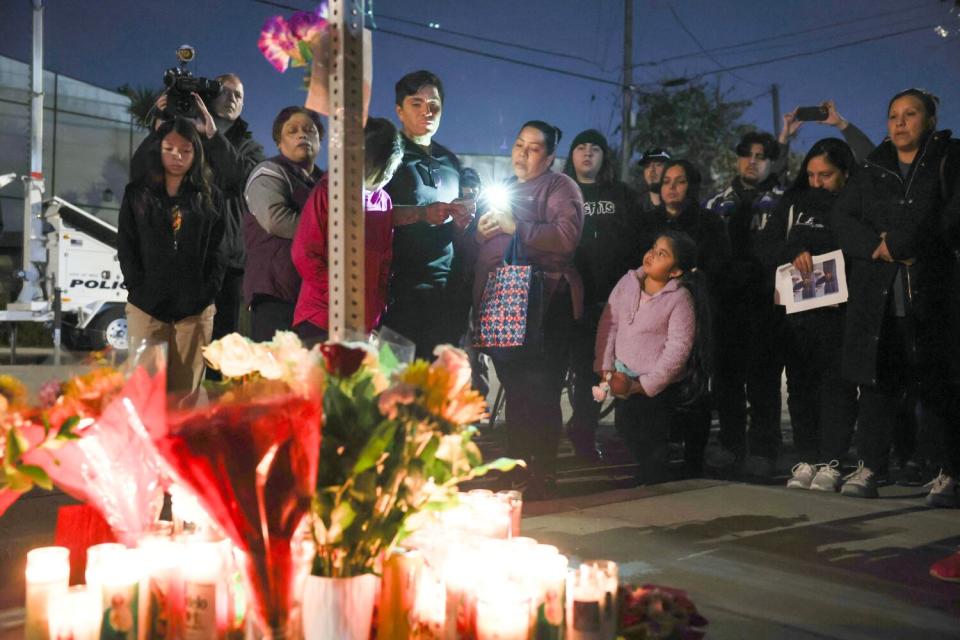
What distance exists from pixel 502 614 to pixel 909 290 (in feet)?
11.0

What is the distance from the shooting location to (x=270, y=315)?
13.8 ft

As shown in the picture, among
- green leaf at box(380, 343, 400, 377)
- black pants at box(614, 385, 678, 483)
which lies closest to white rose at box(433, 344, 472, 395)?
green leaf at box(380, 343, 400, 377)

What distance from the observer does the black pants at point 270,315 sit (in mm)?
4199

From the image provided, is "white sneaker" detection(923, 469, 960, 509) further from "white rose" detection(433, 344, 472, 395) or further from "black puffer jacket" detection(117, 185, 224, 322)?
"black puffer jacket" detection(117, 185, 224, 322)

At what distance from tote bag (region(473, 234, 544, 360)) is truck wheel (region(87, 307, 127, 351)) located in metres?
8.84

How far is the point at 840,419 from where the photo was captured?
16.0 feet

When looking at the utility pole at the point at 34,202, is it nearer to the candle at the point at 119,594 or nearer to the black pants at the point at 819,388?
the black pants at the point at 819,388

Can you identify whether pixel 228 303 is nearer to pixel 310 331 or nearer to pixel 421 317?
pixel 421 317

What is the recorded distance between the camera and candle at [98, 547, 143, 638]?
2.01 meters

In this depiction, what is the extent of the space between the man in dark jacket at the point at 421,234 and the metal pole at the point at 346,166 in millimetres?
1815

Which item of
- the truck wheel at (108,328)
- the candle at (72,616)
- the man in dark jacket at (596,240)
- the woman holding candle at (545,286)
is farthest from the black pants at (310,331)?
the truck wheel at (108,328)

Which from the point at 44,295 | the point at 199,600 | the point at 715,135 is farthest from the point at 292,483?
the point at 715,135

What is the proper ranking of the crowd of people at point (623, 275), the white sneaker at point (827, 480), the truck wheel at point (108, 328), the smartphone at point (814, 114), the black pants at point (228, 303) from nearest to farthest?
1. the crowd of people at point (623, 275)
2. the white sneaker at point (827, 480)
3. the black pants at point (228, 303)
4. the smartphone at point (814, 114)
5. the truck wheel at point (108, 328)

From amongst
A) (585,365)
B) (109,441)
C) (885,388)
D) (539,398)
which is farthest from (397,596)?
(585,365)
